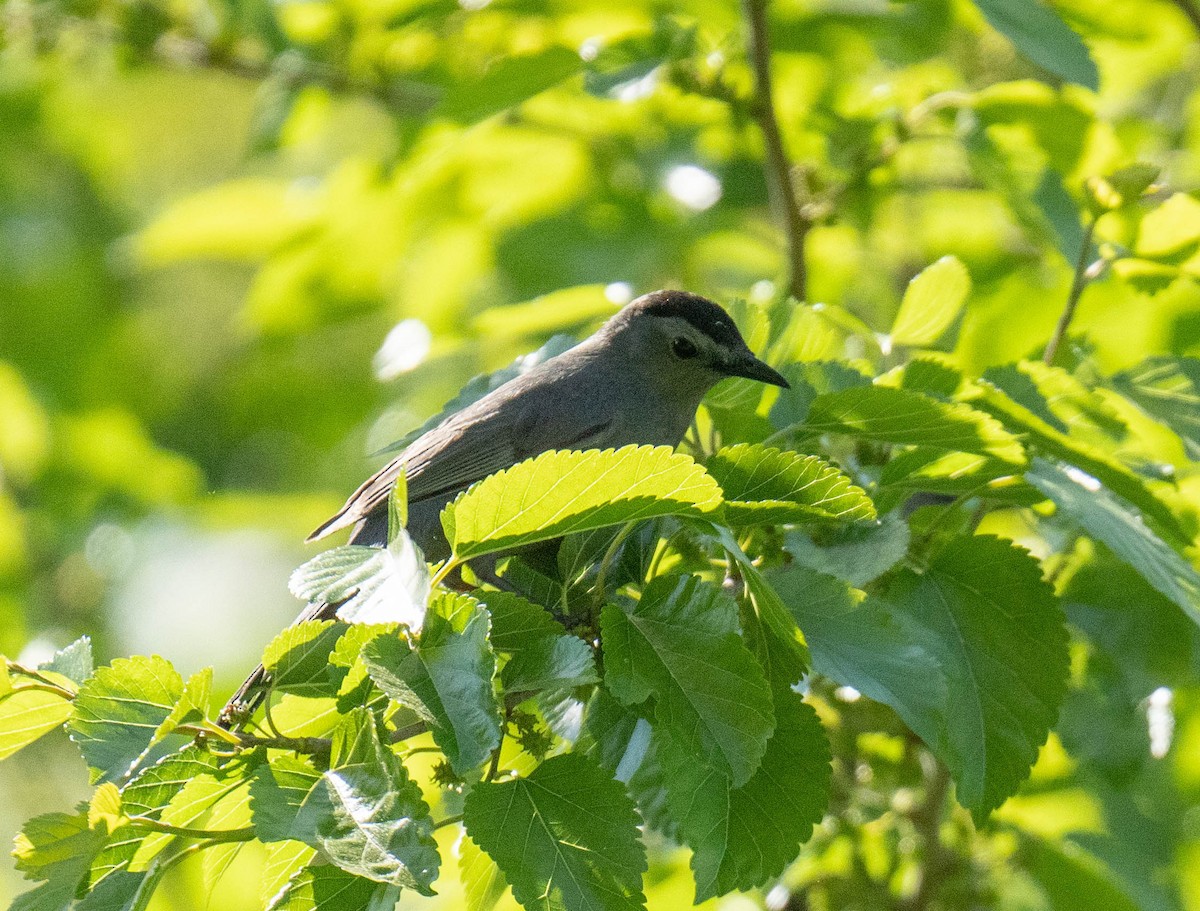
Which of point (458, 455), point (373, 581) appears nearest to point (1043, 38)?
point (458, 455)

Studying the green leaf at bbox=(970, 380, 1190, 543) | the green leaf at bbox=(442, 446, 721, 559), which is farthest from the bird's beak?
the green leaf at bbox=(442, 446, 721, 559)

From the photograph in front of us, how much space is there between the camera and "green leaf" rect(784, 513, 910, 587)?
7.22 ft

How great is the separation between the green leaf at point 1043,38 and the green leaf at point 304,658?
1.94 m

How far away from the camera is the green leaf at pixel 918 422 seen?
220cm

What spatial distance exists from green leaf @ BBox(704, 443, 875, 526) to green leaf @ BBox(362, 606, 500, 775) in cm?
50

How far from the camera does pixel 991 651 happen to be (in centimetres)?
237

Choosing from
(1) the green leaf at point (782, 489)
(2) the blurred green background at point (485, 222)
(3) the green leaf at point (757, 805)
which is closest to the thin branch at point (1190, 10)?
(2) the blurred green background at point (485, 222)

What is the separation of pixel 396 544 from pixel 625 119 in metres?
3.54

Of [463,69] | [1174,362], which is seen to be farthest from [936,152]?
[1174,362]

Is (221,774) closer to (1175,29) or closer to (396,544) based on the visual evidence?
(396,544)

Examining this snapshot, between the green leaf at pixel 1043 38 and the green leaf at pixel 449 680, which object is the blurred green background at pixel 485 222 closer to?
the green leaf at pixel 1043 38

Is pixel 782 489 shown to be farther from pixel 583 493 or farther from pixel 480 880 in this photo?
pixel 480 880

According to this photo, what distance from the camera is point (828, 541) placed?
7.69 ft

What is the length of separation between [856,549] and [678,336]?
154 cm
